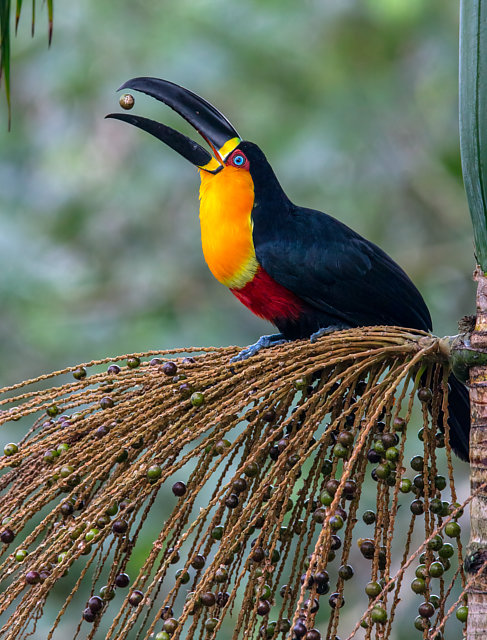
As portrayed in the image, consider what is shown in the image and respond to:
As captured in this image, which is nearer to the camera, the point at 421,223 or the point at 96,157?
the point at 421,223

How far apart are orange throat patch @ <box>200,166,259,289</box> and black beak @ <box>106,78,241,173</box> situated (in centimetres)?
7

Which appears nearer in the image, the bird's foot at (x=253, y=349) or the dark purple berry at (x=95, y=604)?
the dark purple berry at (x=95, y=604)

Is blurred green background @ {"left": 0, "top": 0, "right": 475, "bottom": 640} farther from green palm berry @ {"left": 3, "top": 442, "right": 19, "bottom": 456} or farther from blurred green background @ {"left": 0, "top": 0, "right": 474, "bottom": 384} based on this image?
green palm berry @ {"left": 3, "top": 442, "right": 19, "bottom": 456}

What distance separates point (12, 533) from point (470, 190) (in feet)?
2.79

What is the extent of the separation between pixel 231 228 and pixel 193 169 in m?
2.56

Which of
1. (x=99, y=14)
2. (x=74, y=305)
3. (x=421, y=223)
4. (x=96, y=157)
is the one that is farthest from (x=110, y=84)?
(x=421, y=223)

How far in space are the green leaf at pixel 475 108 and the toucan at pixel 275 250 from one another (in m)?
0.66

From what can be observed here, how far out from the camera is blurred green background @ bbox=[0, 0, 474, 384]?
157 inches

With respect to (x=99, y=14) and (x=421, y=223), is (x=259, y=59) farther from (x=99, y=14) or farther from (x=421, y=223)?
(x=421, y=223)

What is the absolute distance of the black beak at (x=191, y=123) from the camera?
2.07 meters

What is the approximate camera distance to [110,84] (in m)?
4.48

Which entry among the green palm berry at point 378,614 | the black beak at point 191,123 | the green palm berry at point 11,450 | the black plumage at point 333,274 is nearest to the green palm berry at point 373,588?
the green palm berry at point 378,614

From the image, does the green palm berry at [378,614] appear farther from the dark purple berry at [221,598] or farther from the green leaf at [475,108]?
the green leaf at [475,108]

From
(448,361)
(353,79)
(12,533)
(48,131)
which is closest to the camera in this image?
(12,533)
